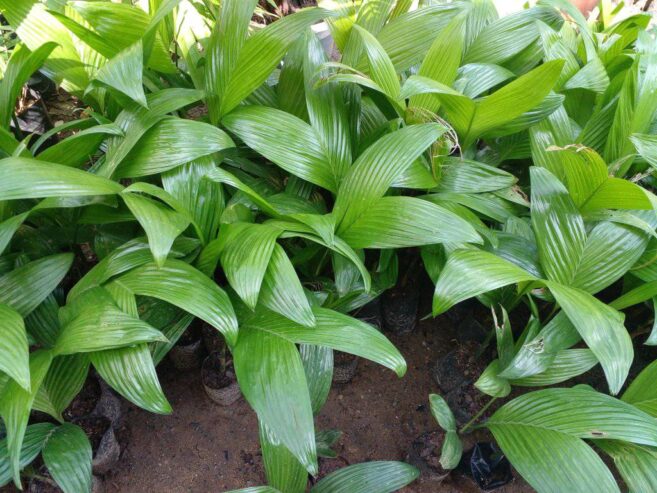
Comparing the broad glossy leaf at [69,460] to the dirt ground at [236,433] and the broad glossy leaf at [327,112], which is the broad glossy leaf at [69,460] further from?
the broad glossy leaf at [327,112]

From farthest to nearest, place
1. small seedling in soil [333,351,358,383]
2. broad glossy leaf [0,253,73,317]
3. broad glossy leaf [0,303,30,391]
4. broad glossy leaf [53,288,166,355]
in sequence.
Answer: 1. small seedling in soil [333,351,358,383]
2. broad glossy leaf [0,253,73,317]
3. broad glossy leaf [53,288,166,355]
4. broad glossy leaf [0,303,30,391]

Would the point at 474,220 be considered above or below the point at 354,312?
above

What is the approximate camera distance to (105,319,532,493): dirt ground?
3.94ft

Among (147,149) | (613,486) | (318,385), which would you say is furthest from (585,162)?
(147,149)

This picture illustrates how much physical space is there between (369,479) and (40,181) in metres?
0.83

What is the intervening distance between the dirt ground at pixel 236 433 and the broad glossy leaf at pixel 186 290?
488 mm

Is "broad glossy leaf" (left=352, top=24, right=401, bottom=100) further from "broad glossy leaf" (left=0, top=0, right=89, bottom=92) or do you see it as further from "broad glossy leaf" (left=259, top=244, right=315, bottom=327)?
"broad glossy leaf" (left=0, top=0, right=89, bottom=92)

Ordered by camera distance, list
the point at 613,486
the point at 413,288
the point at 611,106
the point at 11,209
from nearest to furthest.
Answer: the point at 613,486
the point at 11,209
the point at 611,106
the point at 413,288

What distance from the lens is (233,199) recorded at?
1123 millimetres

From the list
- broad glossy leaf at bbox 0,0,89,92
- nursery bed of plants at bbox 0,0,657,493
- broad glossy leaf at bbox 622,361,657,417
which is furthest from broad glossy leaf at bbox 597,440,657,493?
broad glossy leaf at bbox 0,0,89,92

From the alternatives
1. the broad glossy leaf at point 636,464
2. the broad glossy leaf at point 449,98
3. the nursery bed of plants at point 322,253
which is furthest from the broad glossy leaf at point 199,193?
the broad glossy leaf at point 636,464

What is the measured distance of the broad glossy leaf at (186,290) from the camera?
882mm

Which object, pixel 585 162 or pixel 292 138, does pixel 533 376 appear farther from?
pixel 292 138

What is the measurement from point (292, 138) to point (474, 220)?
455mm
